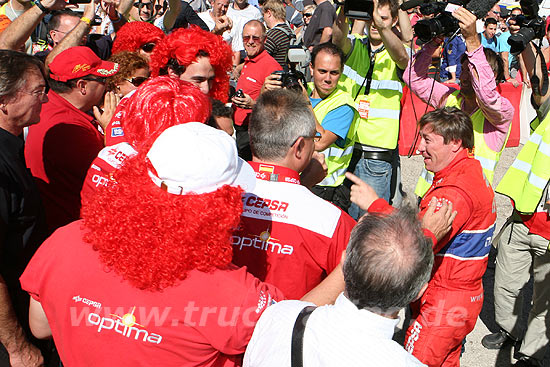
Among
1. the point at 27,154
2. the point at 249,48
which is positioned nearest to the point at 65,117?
the point at 27,154

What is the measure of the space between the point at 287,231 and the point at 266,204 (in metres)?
0.16

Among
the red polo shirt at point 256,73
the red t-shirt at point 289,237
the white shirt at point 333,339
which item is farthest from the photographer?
the red polo shirt at point 256,73

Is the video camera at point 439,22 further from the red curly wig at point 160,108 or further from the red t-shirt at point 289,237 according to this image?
the red t-shirt at point 289,237

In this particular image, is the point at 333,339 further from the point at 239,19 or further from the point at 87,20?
the point at 239,19

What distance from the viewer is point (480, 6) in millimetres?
3959

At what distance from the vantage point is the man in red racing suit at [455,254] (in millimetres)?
2938

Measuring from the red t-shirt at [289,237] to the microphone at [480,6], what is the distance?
100 inches

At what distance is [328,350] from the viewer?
1.48 meters

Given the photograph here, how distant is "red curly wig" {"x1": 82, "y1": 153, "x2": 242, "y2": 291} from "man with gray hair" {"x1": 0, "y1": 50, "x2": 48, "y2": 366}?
0.87 m

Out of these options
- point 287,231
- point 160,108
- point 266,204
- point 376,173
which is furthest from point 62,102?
point 376,173

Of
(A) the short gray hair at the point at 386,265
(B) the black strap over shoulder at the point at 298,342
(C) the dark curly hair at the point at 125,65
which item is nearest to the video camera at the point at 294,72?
(C) the dark curly hair at the point at 125,65

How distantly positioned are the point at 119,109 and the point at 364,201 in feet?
5.54

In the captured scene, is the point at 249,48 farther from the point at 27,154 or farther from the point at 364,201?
the point at 364,201

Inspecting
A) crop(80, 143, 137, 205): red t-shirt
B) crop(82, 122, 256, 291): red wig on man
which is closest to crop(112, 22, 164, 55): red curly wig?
crop(80, 143, 137, 205): red t-shirt
